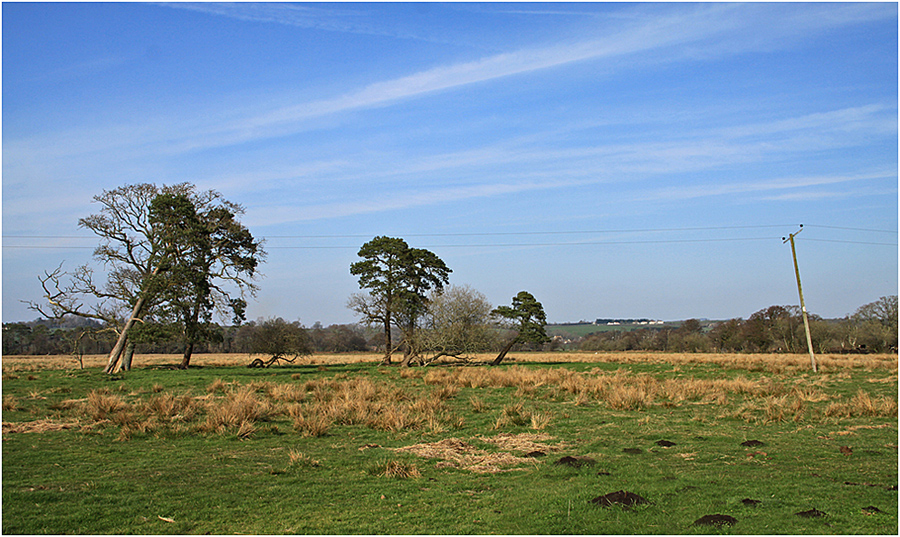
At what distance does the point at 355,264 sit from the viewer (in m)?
47.3

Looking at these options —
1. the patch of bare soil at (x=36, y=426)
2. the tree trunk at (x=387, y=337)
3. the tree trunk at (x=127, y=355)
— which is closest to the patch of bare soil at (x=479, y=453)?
the patch of bare soil at (x=36, y=426)

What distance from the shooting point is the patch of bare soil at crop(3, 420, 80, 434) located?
1236cm

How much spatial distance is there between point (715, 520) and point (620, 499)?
3.88ft

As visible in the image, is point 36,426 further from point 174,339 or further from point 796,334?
point 796,334

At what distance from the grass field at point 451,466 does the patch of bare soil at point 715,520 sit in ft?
0.09

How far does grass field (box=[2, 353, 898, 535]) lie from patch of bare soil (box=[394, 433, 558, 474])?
4 centimetres

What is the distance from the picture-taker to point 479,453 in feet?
34.3

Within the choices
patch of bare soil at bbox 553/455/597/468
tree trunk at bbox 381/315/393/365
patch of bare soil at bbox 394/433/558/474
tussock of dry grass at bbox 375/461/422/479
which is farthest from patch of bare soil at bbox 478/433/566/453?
tree trunk at bbox 381/315/393/365

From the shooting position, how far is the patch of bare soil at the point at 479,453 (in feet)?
31.1

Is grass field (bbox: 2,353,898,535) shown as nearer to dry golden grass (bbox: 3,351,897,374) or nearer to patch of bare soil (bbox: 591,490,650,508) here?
patch of bare soil (bbox: 591,490,650,508)

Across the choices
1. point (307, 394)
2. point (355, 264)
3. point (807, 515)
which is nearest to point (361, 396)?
point (307, 394)

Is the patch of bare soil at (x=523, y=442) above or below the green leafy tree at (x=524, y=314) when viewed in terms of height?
below

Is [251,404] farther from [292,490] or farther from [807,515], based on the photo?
[807,515]

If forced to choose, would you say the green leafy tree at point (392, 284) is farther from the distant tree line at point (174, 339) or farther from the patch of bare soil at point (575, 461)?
the patch of bare soil at point (575, 461)
